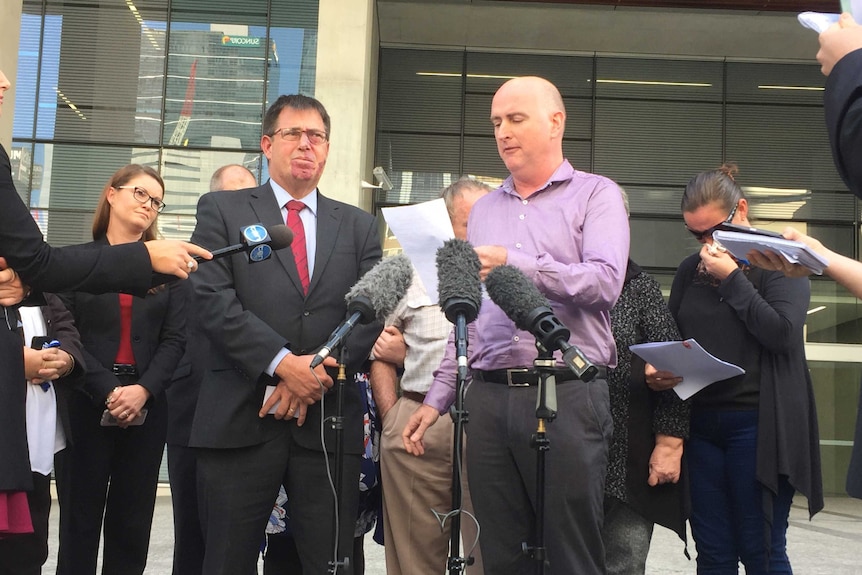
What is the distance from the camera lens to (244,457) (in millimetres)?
3709

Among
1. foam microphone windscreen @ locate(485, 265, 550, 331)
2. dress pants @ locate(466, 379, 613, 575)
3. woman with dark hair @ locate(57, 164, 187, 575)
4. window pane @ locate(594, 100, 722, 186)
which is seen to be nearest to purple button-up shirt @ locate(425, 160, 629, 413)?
dress pants @ locate(466, 379, 613, 575)

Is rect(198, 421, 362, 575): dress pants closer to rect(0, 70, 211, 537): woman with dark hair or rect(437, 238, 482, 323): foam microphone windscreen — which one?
rect(0, 70, 211, 537): woman with dark hair

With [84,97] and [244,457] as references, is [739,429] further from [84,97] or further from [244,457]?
[84,97]

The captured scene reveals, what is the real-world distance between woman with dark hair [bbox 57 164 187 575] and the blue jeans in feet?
9.30

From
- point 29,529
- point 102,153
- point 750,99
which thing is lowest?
point 29,529

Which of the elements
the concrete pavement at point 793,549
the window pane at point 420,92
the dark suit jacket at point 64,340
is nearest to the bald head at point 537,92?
the dark suit jacket at point 64,340

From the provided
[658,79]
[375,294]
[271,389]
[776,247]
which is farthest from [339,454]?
[658,79]

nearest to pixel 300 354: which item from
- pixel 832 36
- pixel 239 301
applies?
pixel 239 301

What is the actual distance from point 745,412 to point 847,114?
249 cm

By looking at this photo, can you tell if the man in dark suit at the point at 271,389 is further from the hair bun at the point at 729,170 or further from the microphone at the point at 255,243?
the hair bun at the point at 729,170

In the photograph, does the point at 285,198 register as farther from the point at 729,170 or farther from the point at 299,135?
the point at 729,170

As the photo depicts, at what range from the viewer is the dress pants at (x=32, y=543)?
4068 mm

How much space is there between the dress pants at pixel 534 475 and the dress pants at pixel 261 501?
0.60m

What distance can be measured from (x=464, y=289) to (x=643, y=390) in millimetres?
1664
